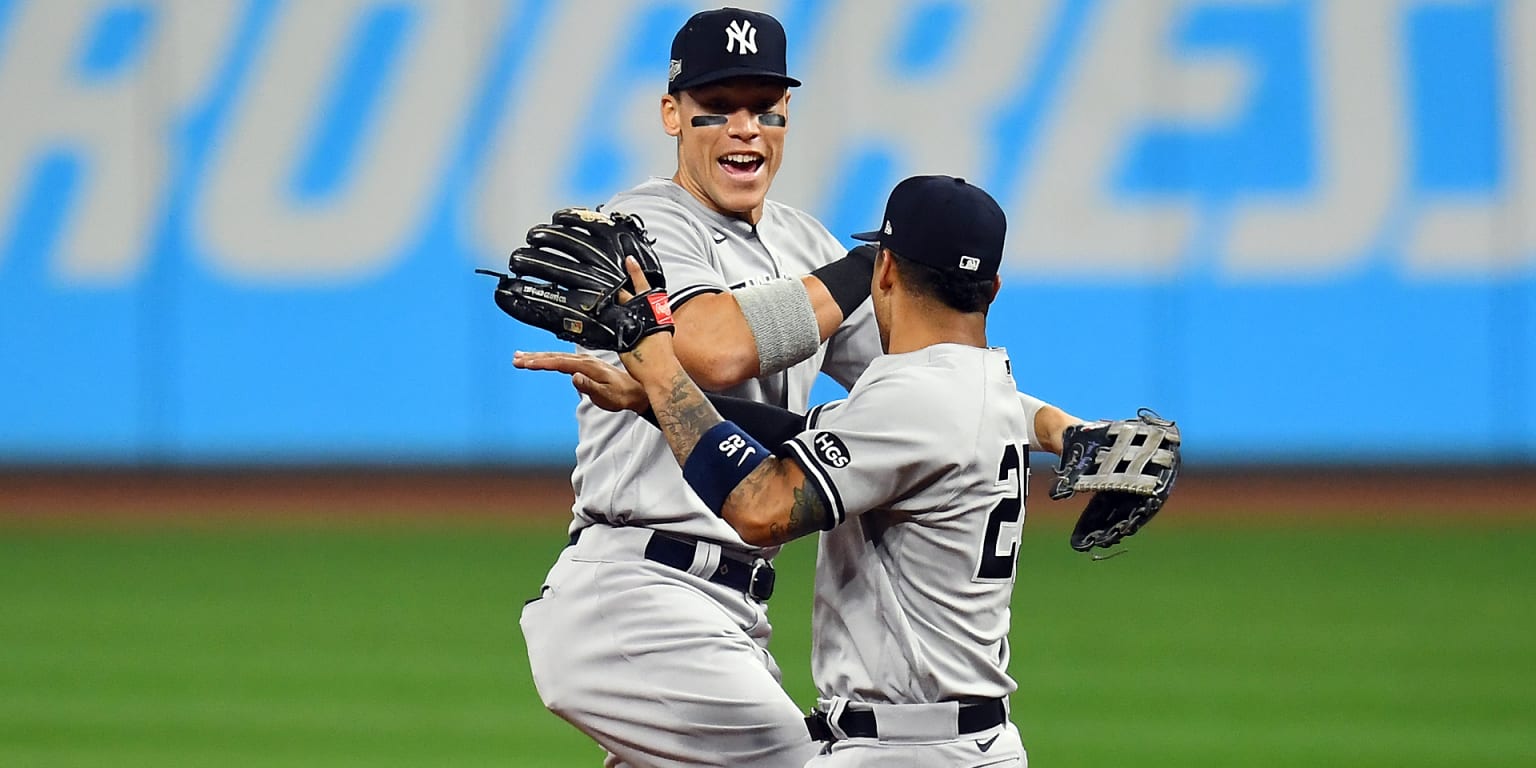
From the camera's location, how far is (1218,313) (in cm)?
1441

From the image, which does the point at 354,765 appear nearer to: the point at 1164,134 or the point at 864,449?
the point at 864,449

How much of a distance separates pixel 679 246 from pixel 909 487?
892 mm

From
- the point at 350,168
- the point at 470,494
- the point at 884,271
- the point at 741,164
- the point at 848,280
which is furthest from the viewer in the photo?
the point at 350,168

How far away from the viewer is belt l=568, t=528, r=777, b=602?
391 cm

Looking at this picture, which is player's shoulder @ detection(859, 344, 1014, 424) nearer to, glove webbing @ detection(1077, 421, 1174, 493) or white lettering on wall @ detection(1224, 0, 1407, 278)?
glove webbing @ detection(1077, 421, 1174, 493)

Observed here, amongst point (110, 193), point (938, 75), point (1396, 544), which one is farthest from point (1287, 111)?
point (110, 193)

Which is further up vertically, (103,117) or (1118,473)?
(103,117)

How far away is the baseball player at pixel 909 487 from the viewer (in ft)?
10.6

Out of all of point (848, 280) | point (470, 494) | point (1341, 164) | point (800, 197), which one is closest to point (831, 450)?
point (848, 280)

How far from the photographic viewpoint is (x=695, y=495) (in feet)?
12.7

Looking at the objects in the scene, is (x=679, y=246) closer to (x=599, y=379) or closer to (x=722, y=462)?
(x=599, y=379)

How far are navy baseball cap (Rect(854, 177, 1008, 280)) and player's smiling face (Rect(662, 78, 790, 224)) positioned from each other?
691 mm

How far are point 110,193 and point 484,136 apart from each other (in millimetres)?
2944

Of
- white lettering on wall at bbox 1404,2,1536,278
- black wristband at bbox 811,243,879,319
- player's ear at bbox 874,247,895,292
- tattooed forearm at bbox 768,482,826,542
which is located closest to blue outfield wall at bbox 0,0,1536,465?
white lettering on wall at bbox 1404,2,1536,278
